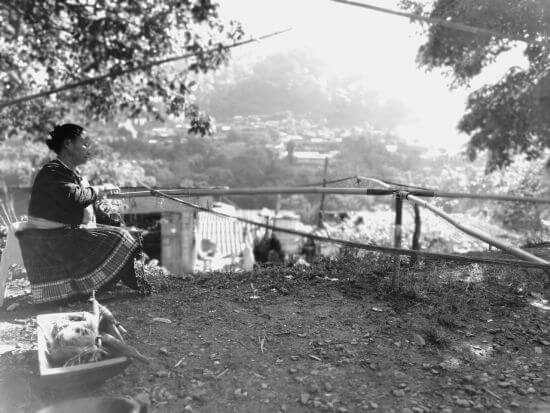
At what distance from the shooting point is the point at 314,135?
6072 cm

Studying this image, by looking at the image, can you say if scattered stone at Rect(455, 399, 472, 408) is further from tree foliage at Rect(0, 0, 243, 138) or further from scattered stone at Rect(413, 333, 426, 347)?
tree foliage at Rect(0, 0, 243, 138)

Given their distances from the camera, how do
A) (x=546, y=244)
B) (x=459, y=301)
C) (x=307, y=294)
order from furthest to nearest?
1. (x=546, y=244)
2. (x=307, y=294)
3. (x=459, y=301)

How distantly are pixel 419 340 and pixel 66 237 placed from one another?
2.88 meters

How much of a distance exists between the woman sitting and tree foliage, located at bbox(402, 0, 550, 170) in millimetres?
6682

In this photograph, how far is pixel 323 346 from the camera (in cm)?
317

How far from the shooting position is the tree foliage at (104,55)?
339cm

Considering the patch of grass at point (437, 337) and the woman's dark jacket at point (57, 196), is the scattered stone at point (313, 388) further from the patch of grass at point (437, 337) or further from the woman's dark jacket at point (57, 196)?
the woman's dark jacket at point (57, 196)

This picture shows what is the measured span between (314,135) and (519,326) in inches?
2296

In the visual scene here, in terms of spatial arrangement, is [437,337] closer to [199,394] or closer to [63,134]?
[199,394]

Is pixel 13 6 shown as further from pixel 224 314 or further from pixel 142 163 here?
pixel 142 163

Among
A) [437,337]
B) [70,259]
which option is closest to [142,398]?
[70,259]

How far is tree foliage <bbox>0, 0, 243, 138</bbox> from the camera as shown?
339 centimetres


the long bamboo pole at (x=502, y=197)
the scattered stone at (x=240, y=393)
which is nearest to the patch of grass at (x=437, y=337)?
the long bamboo pole at (x=502, y=197)

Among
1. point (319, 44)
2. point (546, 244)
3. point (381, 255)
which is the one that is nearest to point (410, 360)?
point (381, 255)
